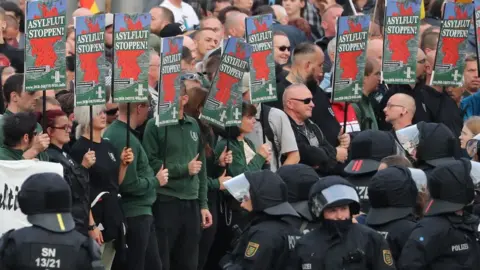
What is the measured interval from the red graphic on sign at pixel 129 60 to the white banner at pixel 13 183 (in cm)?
177

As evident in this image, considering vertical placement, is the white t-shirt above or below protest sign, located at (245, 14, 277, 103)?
above

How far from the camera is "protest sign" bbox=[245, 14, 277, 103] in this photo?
15.3 meters

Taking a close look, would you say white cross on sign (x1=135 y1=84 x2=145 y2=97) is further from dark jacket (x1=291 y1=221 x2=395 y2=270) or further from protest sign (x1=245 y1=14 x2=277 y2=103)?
dark jacket (x1=291 y1=221 x2=395 y2=270)

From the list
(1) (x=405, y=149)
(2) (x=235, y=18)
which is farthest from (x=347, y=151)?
(2) (x=235, y=18)

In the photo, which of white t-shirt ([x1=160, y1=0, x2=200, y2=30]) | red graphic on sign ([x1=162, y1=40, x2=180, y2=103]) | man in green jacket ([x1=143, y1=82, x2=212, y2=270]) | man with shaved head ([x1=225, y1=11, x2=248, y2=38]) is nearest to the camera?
red graphic on sign ([x1=162, y1=40, x2=180, y2=103])

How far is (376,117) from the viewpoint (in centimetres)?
1759

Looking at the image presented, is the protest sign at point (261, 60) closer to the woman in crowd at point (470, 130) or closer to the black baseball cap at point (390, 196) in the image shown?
the woman in crowd at point (470, 130)

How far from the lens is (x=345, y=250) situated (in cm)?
1100

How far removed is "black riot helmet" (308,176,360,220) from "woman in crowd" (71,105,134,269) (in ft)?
8.49

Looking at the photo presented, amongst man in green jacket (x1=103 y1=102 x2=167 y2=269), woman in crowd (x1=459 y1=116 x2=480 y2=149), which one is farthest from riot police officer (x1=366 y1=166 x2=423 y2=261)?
woman in crowd (x1=459 y1=116 x2=480 y2=149)

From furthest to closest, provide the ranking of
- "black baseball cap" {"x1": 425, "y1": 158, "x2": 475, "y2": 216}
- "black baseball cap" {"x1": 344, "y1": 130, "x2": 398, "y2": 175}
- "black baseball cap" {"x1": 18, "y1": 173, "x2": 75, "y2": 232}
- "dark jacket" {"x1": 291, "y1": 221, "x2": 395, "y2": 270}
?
"black baseball cap" {"x1": 344, "y1": 130, "x2": 398, "y2": 175}
"black baseball cap" {"x1": 425, "y1": 158, "x2": 475, "y2": 216}
"dark jacket" {"x1": 291, "y1": 221, "x2": 395, "y2": 270}
"black baseball cap" {"x1": 18, "y1": 173, "x2": 75, "y2": 232}

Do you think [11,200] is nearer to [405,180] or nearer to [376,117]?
[405,180]

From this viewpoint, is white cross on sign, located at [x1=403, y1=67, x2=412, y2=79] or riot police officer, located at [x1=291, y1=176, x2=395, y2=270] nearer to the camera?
riot police officer, located at [x1=291, y1=176, x2=395, y2=270]

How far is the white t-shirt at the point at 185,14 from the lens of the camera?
19438 millimetres
